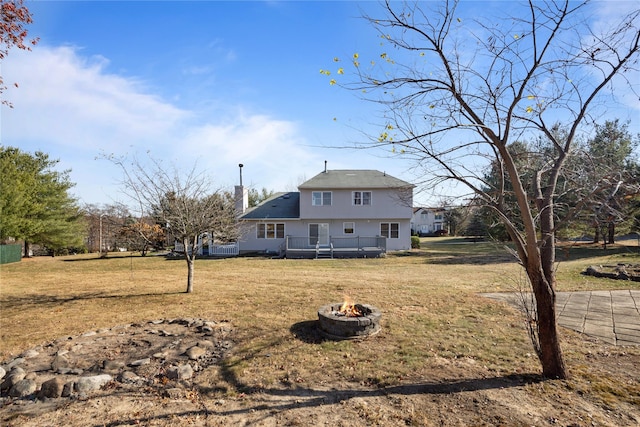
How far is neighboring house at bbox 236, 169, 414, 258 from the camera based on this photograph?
22000 mm

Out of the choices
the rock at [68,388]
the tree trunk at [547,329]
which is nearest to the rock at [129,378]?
the rock at [68,388]

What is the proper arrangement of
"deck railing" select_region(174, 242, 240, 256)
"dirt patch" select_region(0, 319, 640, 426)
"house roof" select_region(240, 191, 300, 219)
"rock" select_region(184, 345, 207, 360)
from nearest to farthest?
1. "dirt patch" select_region(0, 319, 640, 426)
2. "rock" select_region(184, 345, 207, 360)
3. "deck railing" select_region(174, 242, 240, 256)
4. "house roof" select_region(240, 191, 300, 219)

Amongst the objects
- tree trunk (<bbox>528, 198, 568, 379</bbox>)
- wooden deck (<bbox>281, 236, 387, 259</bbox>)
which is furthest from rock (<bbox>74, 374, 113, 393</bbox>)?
wooden deck (<bbox>281, 236, 387, 259</bbox>)

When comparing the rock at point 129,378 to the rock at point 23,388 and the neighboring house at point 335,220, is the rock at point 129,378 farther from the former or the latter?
the neighboring house at point 335,220

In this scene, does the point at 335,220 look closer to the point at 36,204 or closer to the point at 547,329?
the point at 547,329

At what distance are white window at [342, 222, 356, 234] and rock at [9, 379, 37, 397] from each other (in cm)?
1989

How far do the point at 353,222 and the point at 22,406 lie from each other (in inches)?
804

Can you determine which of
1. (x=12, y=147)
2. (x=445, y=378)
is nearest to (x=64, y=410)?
(x=445, y=378)

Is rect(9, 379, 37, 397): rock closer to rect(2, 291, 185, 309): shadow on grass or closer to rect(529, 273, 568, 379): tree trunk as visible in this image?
rect(2, 291, 185, 309): shadow on grass

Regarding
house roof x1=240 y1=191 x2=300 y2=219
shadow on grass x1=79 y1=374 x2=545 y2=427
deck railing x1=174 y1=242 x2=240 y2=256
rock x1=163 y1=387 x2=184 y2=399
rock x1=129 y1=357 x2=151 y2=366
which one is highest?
house roof x1=240 y1=191 x2=300 y2=219

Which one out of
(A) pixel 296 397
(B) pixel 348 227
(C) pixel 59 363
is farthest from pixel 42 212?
(A) pixel 296 397

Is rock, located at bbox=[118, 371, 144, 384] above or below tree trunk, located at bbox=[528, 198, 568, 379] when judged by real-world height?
below

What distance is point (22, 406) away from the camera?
3.42m

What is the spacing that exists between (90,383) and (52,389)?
369mm
